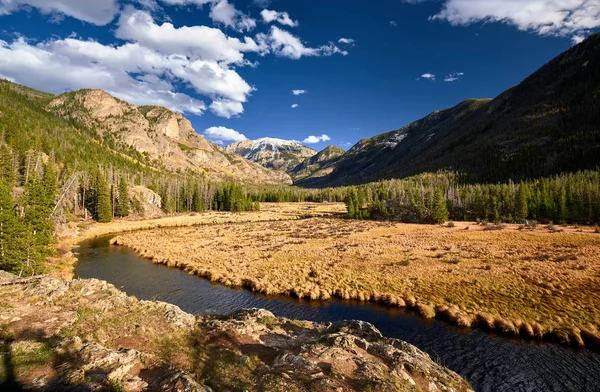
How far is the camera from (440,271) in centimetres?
3259

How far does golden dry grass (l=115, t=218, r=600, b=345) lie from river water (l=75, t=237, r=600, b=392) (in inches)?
55.3

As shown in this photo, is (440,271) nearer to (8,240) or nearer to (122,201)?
(8,240)

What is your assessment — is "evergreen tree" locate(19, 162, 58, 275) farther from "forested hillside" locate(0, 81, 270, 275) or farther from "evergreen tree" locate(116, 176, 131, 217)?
"evergreen tree" locate(116, 176, 131, 217)

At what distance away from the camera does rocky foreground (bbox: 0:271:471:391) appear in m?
8.66

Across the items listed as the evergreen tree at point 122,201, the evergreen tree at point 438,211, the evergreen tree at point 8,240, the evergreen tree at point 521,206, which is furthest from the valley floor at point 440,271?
the evergreen tree at point 122,201

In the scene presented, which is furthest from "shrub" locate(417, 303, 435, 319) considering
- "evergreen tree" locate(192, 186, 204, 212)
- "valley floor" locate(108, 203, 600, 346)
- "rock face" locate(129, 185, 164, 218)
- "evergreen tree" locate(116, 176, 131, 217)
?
"evergreen tree" locate(192, 186, 204, 212)

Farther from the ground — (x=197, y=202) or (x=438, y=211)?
(x=197, y=202)

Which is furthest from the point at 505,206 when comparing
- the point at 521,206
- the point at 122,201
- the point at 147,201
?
the point at 147,201

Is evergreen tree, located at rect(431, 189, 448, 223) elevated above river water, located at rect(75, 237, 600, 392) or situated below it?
above

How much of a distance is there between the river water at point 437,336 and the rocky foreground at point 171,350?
6160mm

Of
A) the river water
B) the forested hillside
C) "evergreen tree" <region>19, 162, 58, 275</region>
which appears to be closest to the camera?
the river water

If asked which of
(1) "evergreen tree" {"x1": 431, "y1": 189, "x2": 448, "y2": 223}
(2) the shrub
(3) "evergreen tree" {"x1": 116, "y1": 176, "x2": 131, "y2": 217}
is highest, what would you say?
(3) "evergreen tree" {"x1": 116, "y1": 176, "x2": 131, "y2": 217}

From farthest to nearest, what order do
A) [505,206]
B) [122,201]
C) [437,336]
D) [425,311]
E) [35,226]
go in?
[122,201] < [505,206] < [35,226] < [425,311] < [437,336]

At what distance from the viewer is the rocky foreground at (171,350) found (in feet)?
28.4
